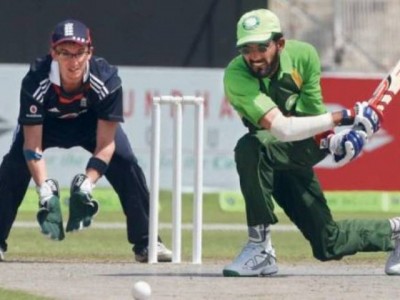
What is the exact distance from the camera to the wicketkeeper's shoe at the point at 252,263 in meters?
9.95

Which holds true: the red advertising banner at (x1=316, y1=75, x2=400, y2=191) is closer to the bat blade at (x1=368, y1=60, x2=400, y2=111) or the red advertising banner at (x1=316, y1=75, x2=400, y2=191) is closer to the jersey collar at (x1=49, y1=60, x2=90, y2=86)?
the jersey collar at (x1=49, y1=60, x2=90, y2=86)

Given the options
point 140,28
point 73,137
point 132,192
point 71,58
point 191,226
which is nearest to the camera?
point 71,58

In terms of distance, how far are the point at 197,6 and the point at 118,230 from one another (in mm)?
5796

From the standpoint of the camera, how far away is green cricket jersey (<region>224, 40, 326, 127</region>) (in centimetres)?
971

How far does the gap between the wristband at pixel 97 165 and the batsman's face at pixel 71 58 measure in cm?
53

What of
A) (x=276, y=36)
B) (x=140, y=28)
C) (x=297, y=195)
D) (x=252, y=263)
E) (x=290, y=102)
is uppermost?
(x=140, y=28)

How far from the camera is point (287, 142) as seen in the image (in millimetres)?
9875

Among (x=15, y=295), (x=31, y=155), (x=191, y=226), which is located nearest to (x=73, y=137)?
(x=31, y=155)

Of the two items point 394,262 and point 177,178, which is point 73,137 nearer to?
point 177,178

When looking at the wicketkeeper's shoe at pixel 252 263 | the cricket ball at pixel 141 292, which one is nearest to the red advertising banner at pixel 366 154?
the wicketkeeper's shoe at pixel 252 263

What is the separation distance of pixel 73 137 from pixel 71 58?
827 mm

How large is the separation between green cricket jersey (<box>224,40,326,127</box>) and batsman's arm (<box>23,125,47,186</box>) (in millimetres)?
1432

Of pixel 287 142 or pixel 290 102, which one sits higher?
pixel 290 102

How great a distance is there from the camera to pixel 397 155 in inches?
823
